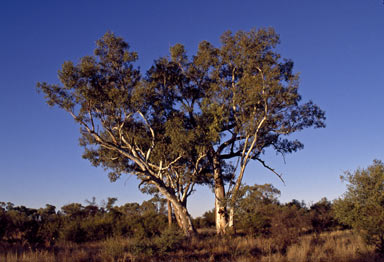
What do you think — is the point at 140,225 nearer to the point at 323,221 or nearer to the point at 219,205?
the point at 219,205

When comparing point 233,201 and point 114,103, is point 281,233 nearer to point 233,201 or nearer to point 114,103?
point 233,201

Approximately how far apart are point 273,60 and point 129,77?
8.55 meters

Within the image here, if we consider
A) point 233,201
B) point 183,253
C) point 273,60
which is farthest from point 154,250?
point 273,60

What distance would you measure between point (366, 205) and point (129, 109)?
12.4m

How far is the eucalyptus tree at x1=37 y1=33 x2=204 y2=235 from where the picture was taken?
17.4 metres

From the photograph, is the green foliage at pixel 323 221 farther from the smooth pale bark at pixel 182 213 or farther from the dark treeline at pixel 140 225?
the smooth pale bark at pixel 182 213

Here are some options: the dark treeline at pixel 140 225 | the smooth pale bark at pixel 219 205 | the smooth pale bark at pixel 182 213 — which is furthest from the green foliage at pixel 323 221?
the smooth pale bark at pixel 182 213

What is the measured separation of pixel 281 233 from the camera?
46.4 ft

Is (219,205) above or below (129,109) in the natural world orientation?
below

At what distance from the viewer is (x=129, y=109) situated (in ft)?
59.7

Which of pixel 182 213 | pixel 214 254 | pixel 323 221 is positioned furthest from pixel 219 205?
pixel 323 221

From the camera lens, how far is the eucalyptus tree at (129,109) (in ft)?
57.0

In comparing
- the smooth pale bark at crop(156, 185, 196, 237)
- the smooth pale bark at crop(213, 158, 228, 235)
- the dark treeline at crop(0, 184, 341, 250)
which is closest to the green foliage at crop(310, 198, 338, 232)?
the dark treeline at crop(0, 184, 341, 250)

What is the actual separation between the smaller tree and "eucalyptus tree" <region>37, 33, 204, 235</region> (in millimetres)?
7552
